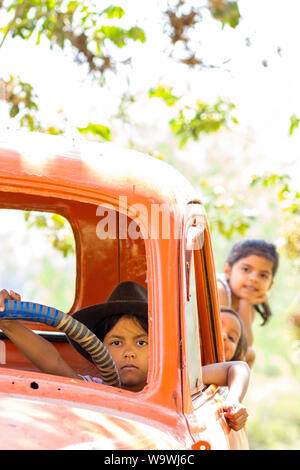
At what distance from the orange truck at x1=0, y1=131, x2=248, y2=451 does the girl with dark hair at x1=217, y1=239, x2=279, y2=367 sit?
2494 millimetres

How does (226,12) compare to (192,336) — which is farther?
(226,12)

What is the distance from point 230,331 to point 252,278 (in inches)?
46.3

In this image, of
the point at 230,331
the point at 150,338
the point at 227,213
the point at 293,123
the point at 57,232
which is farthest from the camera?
the point at 227,213

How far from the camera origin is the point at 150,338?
2188mm

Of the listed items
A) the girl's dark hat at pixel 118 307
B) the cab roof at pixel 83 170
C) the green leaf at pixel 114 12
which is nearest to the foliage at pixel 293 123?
the green leaf at pixel 114 12

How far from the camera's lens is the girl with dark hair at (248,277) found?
532cm

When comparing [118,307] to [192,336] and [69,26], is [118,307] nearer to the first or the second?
[192,336]

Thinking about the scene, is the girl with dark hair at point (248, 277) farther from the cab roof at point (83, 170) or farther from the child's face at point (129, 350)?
the cab roof at point (83, 170)

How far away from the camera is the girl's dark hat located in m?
2.96

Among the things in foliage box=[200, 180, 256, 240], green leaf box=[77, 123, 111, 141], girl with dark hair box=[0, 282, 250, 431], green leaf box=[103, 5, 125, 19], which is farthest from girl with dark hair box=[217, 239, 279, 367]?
girl with dark hair box=[0, 282, 250, 431]

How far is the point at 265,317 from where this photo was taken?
5.85 metres

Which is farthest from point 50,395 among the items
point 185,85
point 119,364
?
point 185,85

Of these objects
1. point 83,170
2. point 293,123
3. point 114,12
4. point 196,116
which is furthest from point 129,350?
point 196,116

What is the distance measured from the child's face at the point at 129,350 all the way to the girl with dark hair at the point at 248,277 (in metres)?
2.34
